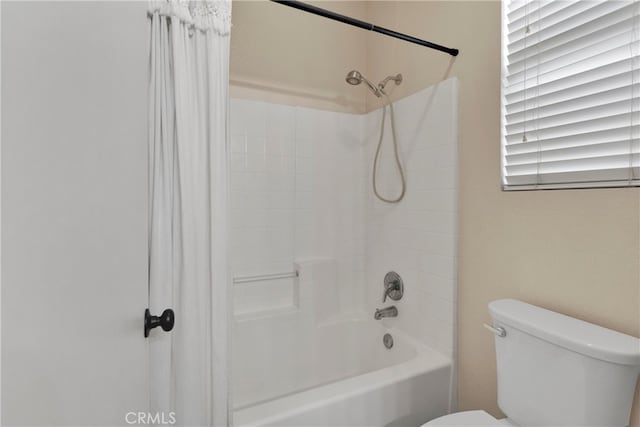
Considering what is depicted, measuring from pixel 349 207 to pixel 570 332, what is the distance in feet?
4.45

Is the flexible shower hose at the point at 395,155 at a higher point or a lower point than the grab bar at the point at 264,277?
higher

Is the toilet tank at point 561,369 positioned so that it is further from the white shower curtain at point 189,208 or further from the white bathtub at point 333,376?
the white shower curtain at point 189,208

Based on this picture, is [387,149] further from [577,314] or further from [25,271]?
[25,271]

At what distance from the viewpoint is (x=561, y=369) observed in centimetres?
89

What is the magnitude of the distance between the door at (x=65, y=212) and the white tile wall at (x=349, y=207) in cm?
131

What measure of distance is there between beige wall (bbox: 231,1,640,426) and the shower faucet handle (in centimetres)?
36

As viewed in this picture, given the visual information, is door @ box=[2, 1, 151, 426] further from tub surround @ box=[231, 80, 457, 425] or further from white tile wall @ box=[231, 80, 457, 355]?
white tile wall @ box=[231, 80, 457, 355]

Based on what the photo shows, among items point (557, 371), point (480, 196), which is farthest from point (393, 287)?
point (557, 371)

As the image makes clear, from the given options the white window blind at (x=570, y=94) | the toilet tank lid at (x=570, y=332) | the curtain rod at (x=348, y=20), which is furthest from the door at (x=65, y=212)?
the white window blind at (x=570, y=94)

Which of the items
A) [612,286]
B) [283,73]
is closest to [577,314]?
[612,286]

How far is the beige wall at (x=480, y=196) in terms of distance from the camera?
931 millimetres

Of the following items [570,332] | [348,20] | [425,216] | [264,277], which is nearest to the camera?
[570,332]

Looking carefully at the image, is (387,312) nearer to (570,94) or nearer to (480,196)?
(480,196)

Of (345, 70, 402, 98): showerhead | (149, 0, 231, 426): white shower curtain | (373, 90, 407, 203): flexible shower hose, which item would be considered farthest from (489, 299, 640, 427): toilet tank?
(345, 70, 402, 98): showerhead
